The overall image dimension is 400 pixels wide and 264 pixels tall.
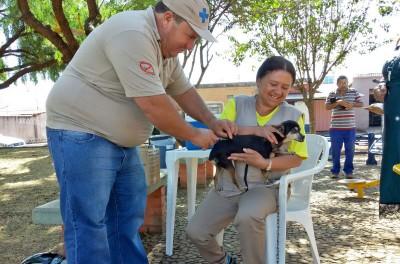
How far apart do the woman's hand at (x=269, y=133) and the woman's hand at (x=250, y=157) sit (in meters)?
0.10

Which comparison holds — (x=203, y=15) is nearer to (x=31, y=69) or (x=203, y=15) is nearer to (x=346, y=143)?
(x=346, y=143)

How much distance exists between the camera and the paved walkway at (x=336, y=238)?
127 inches

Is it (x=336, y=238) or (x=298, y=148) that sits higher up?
(x=298, y=148)

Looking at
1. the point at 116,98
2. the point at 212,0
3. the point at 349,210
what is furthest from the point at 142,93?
the point at 212,0

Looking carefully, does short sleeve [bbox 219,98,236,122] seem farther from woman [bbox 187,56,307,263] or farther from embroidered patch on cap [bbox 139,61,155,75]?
embroidered patch on cap [bbox 139,61,155,75]

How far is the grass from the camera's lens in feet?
12.3

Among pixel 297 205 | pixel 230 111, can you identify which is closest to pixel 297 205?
pixel 297 205

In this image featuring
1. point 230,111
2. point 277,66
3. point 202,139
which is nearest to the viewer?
point 202,139

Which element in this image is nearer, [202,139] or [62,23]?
[202,139]

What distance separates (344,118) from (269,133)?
4642 millimetres

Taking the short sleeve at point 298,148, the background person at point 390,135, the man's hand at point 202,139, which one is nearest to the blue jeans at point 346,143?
the background person at point 390,135

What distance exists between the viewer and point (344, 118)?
21.9 ft

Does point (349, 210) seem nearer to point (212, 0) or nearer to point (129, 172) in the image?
point (129, 172)

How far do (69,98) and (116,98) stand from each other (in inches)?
7.5
